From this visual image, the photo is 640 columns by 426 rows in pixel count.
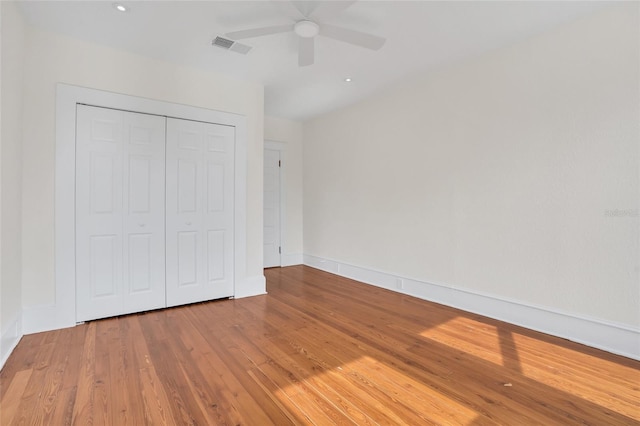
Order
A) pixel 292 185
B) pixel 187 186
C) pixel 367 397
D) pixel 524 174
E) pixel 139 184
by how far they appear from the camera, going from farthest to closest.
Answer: pixel 292 185, pixel 187 186, pixel 139 184, pixel 524 174, pixel 367 397

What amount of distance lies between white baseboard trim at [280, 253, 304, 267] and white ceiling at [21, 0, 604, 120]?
329 cm

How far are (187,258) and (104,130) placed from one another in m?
1.58

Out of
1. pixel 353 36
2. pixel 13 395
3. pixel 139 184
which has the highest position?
pixel 353 36

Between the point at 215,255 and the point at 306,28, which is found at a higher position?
the point at 306,28

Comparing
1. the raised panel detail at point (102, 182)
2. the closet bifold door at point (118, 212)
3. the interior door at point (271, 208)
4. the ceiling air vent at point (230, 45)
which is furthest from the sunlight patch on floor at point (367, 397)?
the interior door at point (271, 208)

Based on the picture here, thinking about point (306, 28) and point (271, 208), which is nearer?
point (306, 28)

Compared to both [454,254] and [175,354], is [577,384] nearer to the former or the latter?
[454,254]

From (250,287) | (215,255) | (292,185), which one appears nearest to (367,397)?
(250,287)

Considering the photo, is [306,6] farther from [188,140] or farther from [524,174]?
[524,174]

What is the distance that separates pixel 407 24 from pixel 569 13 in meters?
1.31

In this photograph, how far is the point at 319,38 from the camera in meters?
2.91

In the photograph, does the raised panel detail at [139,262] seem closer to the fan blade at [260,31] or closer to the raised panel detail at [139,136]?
A: the raised panel detail at [139,136]

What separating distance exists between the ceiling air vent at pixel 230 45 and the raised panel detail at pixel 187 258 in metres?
2.04

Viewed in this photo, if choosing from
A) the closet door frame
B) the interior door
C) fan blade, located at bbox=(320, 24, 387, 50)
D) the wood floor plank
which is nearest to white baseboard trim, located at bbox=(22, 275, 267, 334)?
the closet door frame
